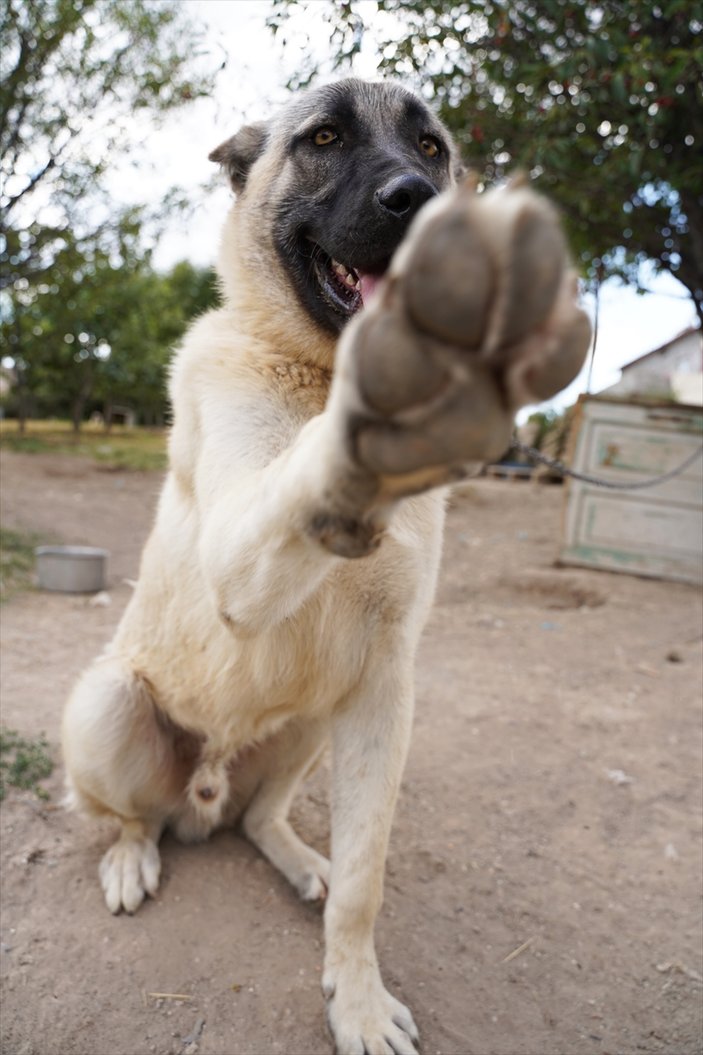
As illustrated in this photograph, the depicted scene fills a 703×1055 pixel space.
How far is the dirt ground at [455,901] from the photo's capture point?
6.88ft

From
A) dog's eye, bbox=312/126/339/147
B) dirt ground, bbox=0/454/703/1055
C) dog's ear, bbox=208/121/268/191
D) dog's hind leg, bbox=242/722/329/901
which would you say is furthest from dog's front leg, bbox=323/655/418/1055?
dog's ear, bbox=208/121/268/191

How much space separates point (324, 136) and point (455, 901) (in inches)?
93.6

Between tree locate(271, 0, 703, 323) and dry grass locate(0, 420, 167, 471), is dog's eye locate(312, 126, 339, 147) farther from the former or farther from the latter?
dry grass locate(0, 420, 167, 471)

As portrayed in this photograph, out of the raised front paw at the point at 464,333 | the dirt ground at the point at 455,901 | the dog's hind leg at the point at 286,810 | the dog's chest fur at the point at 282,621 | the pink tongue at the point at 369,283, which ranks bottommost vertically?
the dirt ground at the point at 455,901

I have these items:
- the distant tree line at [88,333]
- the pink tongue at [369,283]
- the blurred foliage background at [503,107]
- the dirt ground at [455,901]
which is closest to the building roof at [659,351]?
the blurred foliage background at [503,107]

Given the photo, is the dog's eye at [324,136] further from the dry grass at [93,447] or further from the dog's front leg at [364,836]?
the dry grass at [93,447]

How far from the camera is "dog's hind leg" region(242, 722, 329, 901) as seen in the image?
8.43ft

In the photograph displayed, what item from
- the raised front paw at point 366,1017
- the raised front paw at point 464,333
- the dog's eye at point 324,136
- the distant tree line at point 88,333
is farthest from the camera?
the distant tree line at point 88,333

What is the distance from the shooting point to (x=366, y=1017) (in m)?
2.03

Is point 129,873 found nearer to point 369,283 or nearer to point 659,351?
point 369,283

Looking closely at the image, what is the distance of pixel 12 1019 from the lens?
2.01m

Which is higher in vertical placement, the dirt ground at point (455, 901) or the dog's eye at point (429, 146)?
the dog's eye at point (429, 146)

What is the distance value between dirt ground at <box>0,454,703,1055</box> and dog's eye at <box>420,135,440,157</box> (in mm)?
2315

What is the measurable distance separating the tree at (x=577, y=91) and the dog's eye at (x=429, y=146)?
5.91 ft
